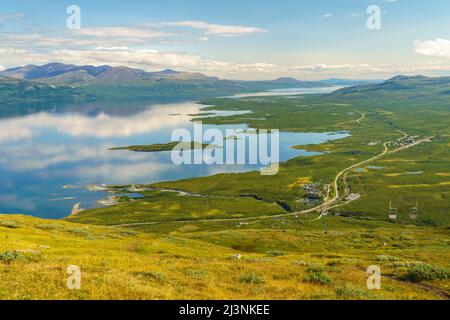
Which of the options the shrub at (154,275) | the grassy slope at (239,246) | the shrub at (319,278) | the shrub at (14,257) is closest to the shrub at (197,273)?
the grassy slope at (239,246)

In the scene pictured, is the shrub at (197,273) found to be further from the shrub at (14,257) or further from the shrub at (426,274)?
the shrub at (426,274)

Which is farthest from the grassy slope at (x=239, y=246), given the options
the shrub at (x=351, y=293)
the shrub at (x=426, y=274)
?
the shrub at (x=426, y=274)

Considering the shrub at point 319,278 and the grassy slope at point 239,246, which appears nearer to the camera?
the grassy slope at point 239,246

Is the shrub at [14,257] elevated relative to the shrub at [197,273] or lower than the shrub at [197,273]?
elevated

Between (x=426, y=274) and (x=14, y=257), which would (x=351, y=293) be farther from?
(x=14, y=257)

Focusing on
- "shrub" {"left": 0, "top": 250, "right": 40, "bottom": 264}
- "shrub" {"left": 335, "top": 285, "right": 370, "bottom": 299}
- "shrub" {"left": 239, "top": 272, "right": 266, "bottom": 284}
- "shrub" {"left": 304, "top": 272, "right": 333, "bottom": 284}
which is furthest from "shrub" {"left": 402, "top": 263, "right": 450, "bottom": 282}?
"shrub" {"left": 0, "top": 250, "right": 40, "bottom": 264}

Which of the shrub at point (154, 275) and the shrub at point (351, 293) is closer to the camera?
the shrub at point (351, 293)

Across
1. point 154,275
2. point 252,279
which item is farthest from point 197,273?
point 252,279

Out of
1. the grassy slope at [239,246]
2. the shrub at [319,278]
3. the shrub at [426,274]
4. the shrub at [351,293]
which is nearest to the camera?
the shrub at [351,293]

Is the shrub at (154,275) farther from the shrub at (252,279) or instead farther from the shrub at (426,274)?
the shrub at (426,274)

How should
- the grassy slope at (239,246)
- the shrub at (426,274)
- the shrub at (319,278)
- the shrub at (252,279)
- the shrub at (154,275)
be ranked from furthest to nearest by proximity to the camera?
the shrub at (426,274), the shrub at (319,278), the shrub at (252,279), the shrub at (154,275), the grassy slope at (239,246)

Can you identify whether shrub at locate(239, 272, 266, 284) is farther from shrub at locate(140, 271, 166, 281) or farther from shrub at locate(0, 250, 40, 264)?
shrub at locate(0, 250, 40, 264)
